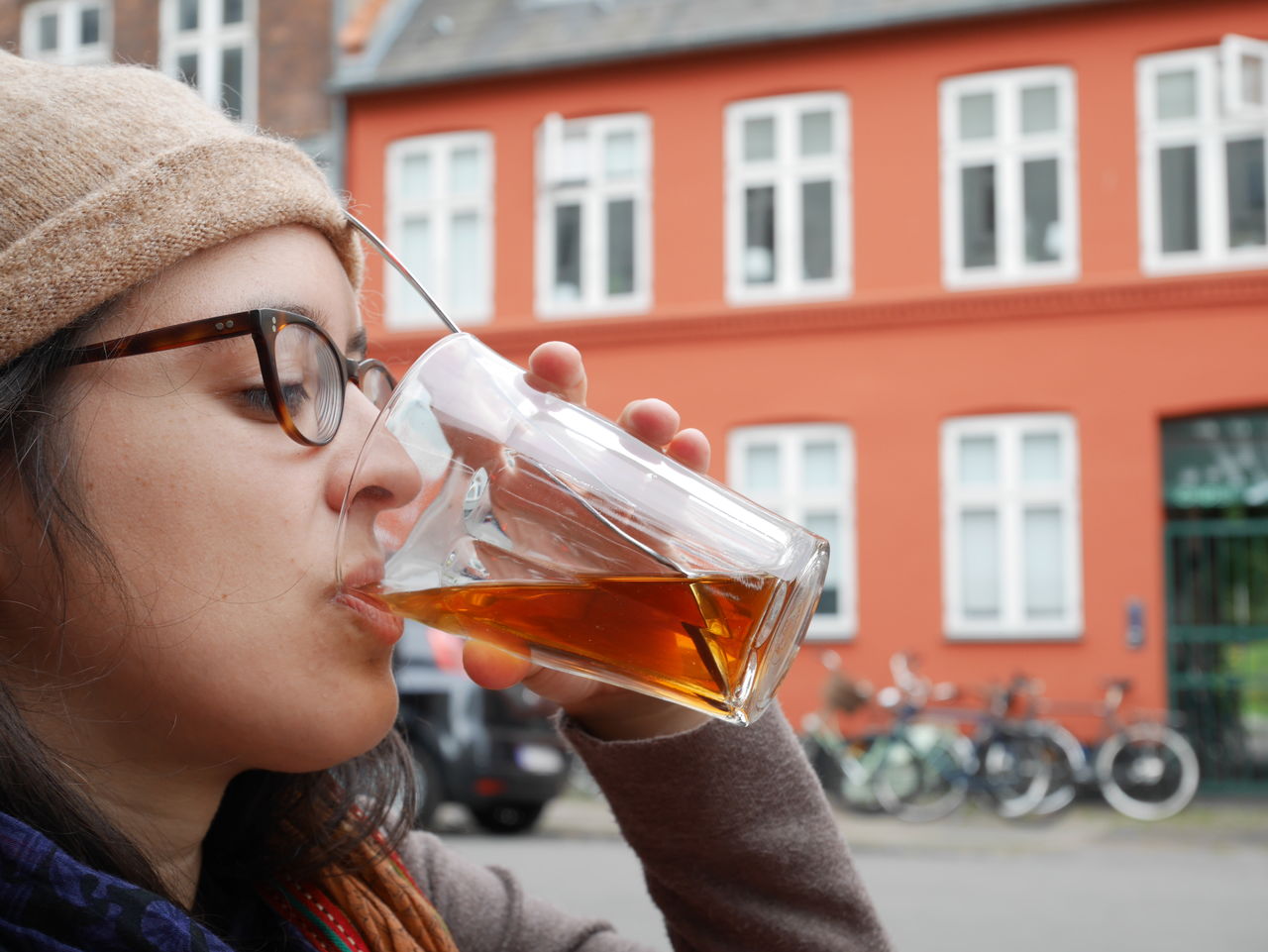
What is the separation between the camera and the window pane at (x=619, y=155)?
1447 centimetres

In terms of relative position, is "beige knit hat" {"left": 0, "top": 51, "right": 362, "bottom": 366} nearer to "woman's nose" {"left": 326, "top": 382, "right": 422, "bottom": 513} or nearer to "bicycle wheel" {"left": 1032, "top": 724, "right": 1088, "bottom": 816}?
"woman's nose" {"left": 326, "top": 382, "right": 422, "bottom": 513}

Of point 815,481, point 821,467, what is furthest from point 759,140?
point 815,481

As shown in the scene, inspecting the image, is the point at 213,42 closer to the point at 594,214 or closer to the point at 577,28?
the point at 577,28

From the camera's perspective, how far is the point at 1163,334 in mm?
12633

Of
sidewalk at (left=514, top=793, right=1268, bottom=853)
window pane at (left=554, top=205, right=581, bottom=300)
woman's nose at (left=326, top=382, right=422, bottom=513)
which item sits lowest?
sidewalk at (left=514, top=793, right=1268, bottom=853)

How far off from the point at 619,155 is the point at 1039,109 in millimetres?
4085

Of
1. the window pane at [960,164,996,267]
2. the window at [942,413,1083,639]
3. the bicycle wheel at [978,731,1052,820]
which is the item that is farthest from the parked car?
the window pane at [960,164,996,267]

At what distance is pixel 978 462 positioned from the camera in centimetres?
1309

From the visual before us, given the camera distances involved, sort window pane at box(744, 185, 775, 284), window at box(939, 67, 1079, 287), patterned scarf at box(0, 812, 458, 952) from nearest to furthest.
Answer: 1. patterned scarf at box(0, 812, 458, 952)
2. window at box(939, 67, 1079, 287)
3. window pane at box(744, 185, 775, 284)

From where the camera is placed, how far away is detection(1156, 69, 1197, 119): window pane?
12.7 metres

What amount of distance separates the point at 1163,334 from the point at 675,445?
12.1m

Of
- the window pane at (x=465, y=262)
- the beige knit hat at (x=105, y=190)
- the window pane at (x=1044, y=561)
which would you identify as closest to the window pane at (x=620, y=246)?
the window pane at (x=465, y=262)

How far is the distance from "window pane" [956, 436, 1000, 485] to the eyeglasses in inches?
485

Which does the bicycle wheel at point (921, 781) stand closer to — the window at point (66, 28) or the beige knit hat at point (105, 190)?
the beige knit hat at point (105, 190)
